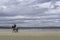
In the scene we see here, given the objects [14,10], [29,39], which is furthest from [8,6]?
[29,39]

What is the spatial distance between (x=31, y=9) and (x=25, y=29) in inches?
56.7

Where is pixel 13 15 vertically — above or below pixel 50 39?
above

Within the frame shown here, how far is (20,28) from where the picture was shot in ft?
32.1

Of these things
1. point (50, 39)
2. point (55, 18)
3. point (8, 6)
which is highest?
point (8, 6)

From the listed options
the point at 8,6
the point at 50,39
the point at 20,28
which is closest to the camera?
the point at 50,39

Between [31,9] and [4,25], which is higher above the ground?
[31,9]

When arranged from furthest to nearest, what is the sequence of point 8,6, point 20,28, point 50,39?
point 8,6 < point 20,28 < point 50,39

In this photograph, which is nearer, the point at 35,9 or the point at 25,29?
the point at 25,29

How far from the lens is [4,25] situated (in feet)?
33.6

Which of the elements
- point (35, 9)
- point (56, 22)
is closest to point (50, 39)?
point (56, 22)

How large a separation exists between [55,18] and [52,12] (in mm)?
757

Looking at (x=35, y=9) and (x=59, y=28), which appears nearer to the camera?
(x=59, y=28)

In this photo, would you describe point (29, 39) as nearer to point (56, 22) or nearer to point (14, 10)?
point (56, 22)

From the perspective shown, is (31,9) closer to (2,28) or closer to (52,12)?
(52,12)
